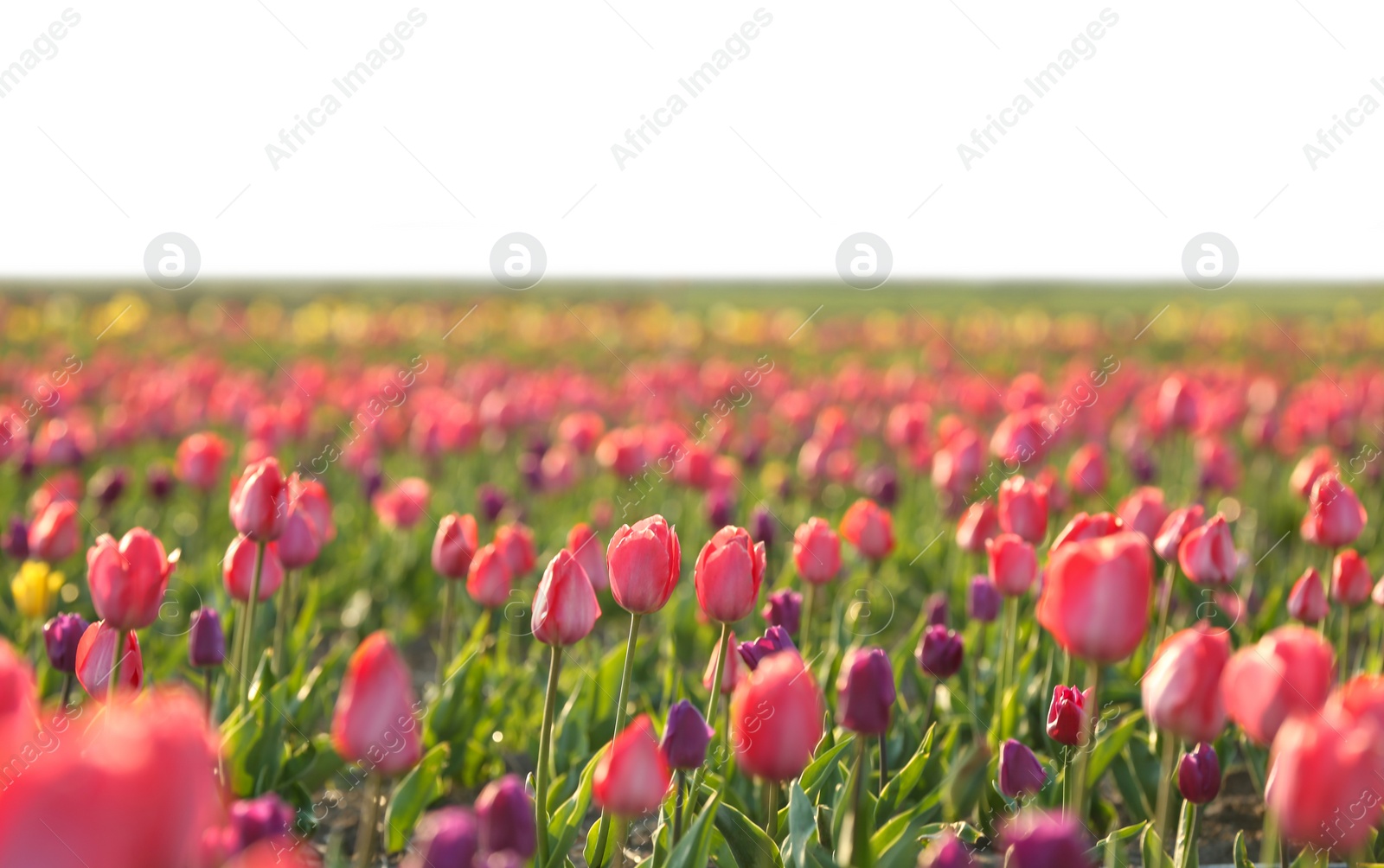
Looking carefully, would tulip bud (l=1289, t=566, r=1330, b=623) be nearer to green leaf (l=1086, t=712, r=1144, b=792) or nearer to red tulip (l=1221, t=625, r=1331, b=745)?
green leaf (l=1086, t=712, r=1144, b=792)

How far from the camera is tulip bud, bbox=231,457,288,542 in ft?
9.20

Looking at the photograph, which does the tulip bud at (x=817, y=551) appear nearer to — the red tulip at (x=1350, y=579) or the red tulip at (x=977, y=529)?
the red tulip at (x=977, y=529)

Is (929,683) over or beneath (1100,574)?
beneath

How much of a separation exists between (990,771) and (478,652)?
1.60m

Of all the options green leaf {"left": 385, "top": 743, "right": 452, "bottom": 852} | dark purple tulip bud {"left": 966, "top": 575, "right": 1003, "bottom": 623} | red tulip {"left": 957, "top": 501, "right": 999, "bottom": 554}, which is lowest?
green leaf {"left": 385, "top": 743, "right": 452, "bottom": 852}

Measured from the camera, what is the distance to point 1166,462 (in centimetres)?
815

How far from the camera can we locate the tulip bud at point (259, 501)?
2805 mm

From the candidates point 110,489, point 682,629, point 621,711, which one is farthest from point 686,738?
point 110,489

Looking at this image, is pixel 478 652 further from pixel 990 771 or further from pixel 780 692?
pixel 780 692

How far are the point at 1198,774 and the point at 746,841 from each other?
97 centimetres

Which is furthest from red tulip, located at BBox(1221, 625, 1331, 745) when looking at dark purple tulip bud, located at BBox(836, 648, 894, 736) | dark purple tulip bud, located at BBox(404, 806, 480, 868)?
dark purple tulip bud, located at BBox(404, 806, 480, 868)

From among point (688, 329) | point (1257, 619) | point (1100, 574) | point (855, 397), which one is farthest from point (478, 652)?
point (688, 329)

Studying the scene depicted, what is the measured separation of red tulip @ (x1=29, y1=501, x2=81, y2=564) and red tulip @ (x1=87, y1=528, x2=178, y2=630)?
1.19m

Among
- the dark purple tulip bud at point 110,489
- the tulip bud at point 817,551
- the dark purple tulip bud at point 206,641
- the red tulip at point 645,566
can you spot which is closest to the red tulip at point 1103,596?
the red tulip at point 645,566
